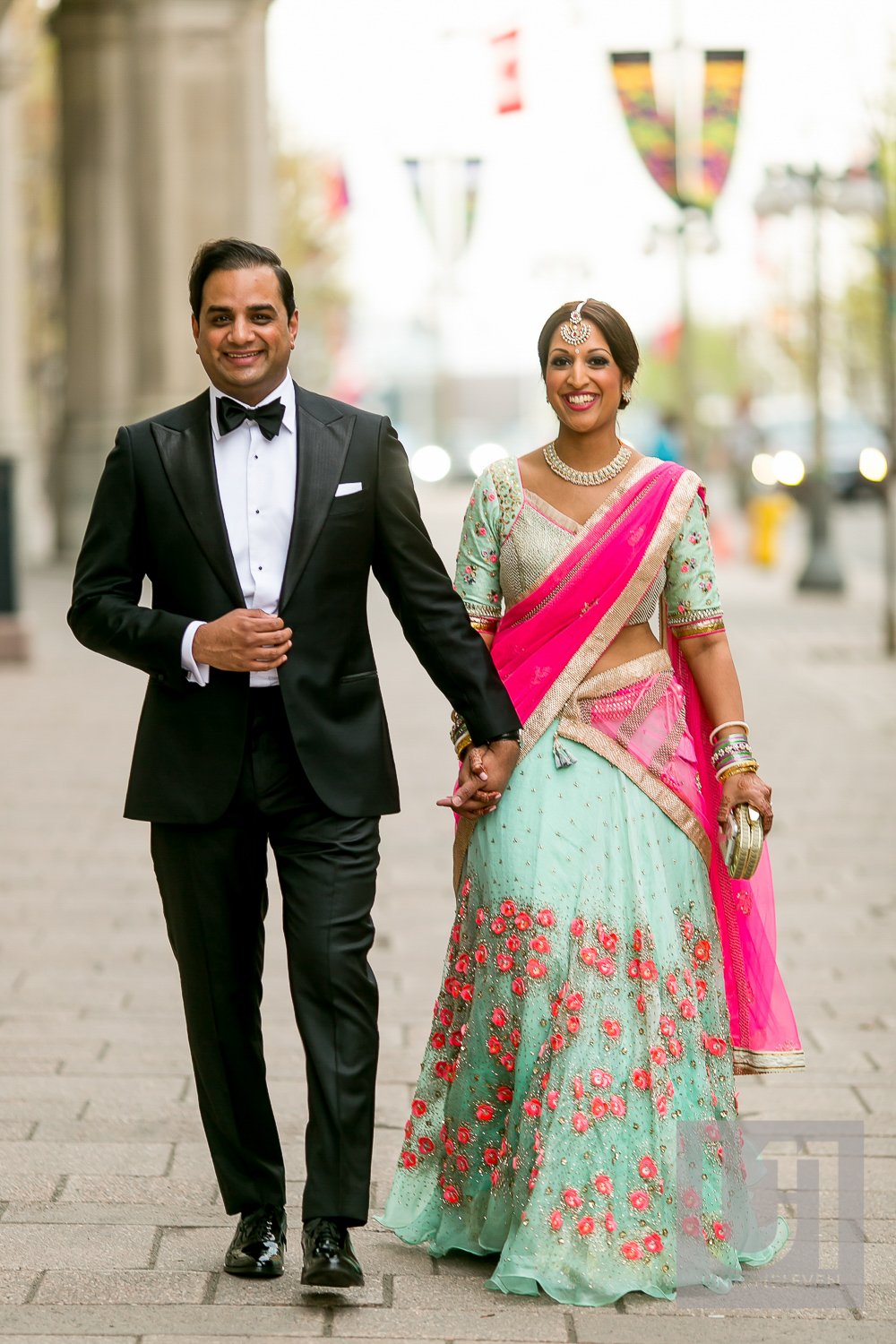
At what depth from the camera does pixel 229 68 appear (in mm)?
21188

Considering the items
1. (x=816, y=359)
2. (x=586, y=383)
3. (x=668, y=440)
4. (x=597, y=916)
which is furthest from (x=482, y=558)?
(x=668, y=440)

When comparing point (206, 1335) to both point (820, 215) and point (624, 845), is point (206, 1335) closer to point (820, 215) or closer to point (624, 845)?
point (624, 845)

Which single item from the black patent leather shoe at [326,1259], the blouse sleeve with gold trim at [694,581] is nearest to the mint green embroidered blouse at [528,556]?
the blouse sleeve with gold trim at [694,581]

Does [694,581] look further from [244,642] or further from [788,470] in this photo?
[788,470]

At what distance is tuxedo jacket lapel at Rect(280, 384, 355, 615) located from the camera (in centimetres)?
383

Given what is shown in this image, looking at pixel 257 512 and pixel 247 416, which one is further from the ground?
pixel 247 416

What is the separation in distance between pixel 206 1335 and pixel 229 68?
1914 centimetres

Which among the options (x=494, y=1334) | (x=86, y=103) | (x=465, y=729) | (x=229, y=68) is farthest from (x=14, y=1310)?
(x=86, y=103)

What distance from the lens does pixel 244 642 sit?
3.72 metres

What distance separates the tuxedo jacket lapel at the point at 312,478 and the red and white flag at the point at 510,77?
1400cm

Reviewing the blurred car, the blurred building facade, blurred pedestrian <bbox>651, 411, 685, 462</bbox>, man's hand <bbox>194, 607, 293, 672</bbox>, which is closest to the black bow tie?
man's hand <bbox>194, 607, 293, 672</bbox>

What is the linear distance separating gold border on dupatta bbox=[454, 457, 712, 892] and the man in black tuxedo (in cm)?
12

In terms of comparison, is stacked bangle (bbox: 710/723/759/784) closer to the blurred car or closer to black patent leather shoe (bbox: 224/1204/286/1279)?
black patent leather shoe (bbox: 224/1204/286/1279)

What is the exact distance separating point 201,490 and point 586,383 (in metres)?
0.80
